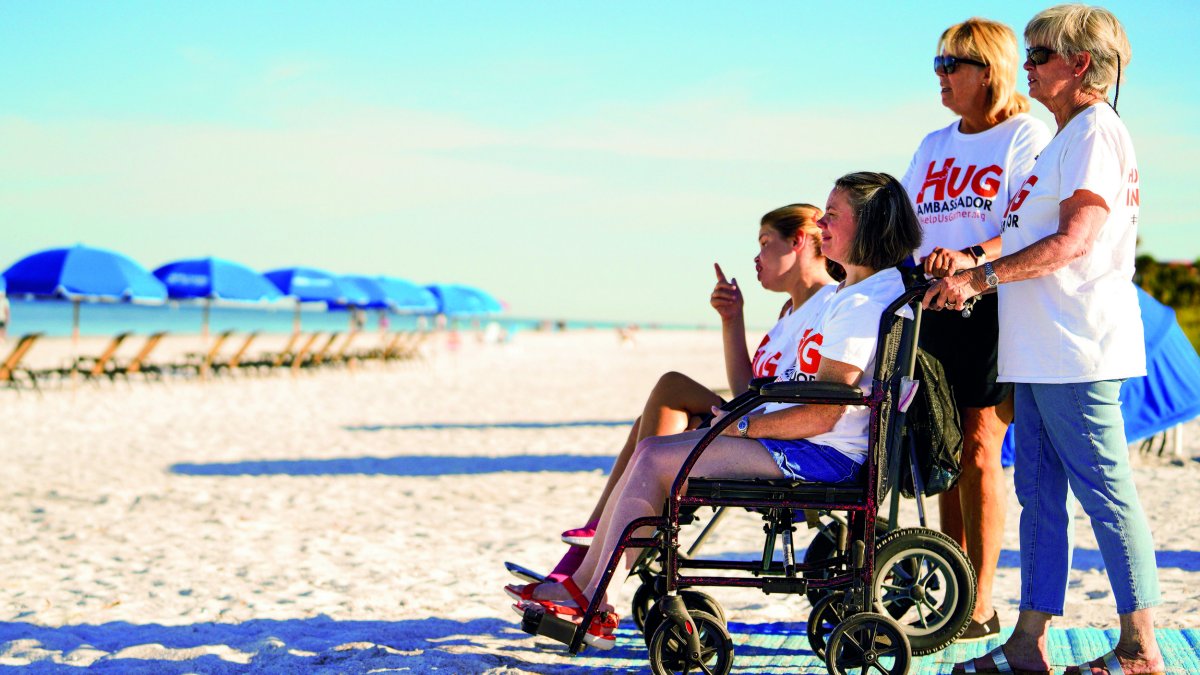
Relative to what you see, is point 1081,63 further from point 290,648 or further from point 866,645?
point 290,648

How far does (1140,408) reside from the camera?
6.00 meters

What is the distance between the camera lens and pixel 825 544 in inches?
128

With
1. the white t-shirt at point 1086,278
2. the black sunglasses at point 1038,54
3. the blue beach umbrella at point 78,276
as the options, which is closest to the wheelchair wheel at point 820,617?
the white t-shirt at point 1086,278

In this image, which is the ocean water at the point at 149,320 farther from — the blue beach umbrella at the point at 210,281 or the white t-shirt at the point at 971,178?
the white t-shirt at the point at 971,178

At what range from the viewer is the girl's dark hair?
8.94 feet

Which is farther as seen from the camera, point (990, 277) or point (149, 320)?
point (149, 320)

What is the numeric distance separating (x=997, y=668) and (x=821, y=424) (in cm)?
78

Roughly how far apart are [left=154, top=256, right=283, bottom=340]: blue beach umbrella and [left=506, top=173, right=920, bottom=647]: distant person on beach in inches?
625

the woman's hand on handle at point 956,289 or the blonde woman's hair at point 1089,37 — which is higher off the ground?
the blonde woman's hair at point 1089,37

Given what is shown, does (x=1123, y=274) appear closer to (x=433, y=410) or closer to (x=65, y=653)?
(x=65, y=653)

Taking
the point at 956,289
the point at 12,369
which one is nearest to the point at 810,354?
the point at 956,289

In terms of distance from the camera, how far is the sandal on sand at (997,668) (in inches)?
107

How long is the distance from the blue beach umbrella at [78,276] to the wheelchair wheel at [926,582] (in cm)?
1437

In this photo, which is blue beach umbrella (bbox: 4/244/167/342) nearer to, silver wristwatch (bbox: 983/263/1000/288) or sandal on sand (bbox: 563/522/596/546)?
sandal on sand (bbox: 563/522/596/546)
